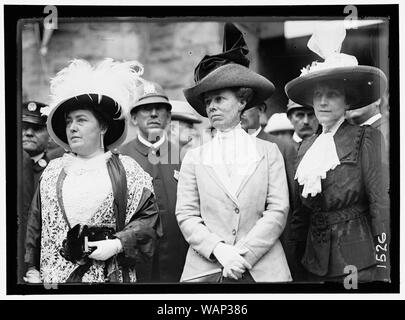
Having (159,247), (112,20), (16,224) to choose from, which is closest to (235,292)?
(159,247)

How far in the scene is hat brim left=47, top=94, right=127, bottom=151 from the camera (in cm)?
667

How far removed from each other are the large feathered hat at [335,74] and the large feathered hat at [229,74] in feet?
0.75

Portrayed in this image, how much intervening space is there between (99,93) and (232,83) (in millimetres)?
1012

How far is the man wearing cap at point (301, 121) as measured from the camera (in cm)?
669

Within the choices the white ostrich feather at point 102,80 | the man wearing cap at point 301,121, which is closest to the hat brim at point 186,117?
the white ostrich feather at point 102,80

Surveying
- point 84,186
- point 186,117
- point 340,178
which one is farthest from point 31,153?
point 340,178

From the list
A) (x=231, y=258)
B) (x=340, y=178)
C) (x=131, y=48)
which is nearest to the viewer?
(x=231, y=258)

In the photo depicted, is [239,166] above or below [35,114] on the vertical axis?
below

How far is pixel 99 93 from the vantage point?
21.9ft

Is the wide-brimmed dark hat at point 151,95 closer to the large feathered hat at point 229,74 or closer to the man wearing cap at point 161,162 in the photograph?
the man wearing cap at point 161,162

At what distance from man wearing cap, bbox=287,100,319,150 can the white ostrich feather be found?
3.81ft

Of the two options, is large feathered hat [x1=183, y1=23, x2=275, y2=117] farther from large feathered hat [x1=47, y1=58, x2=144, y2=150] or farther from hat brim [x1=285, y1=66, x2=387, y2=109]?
large feathered hat [x1=47, y1=58, x2=144, y2=150]

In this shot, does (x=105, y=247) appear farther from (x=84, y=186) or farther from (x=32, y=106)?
(x=32, y=106)

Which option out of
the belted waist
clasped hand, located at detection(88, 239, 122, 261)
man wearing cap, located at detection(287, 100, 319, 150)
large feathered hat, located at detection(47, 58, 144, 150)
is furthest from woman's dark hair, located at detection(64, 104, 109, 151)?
the belted waist
